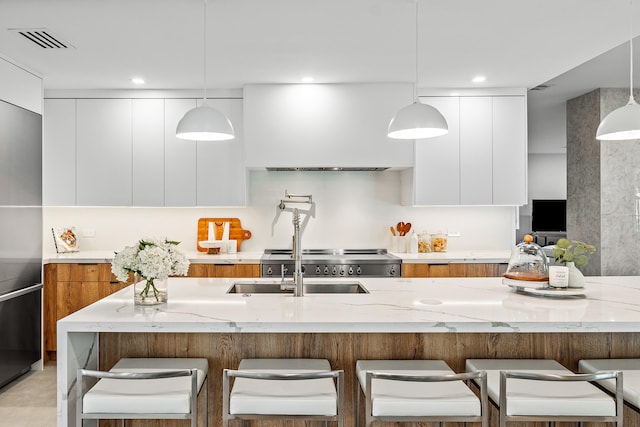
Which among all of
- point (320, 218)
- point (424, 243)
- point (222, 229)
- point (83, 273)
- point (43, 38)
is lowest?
point (83, 273)

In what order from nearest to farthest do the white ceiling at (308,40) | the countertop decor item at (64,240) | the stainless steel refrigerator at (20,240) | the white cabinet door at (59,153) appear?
1. the white ceiling at (308,40)
2. the stainless steel refrigerator at (20,240)
3. the white cabinet door at (59,153)
4. the countertop decor item at (64,240)

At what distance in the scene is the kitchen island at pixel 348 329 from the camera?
1.93 metres

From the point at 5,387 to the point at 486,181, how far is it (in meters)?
4.39

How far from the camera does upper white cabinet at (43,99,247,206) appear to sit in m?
4.48

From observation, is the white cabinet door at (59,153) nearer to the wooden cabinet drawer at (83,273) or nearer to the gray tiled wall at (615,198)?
the wooden cabinet drawer at (83,273)

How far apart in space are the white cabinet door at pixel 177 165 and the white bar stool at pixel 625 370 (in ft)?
11.4

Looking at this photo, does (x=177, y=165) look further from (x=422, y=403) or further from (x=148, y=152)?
(x=422, y=403)

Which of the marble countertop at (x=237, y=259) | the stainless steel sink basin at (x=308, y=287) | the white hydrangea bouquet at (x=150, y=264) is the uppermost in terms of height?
the white hydrangea bouquet at (x=150, y=264)

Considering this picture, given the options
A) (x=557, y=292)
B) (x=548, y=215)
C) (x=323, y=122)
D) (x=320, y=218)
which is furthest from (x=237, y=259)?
(x=548, y=215)

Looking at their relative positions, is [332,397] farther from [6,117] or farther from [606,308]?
[6,117]

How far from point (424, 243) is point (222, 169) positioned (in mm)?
2107

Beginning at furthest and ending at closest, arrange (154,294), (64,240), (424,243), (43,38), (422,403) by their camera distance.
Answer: (424,243), (64,240), (43,38), (154,294), (422,403)

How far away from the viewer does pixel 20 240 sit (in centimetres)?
372

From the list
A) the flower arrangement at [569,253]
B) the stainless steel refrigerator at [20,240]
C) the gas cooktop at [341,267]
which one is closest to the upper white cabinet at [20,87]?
the stainless steel refrigerator at [20,240]
